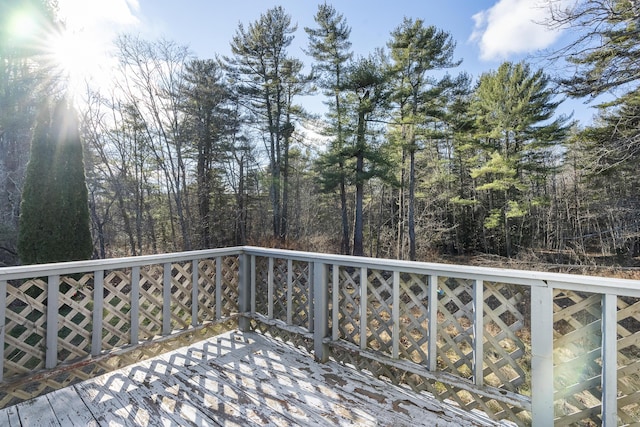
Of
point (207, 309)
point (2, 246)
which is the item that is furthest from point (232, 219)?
point (207, 309)

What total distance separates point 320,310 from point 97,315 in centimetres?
177

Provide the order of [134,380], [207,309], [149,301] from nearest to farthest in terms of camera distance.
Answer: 1. [134,380]
2. [149,301]
3. [207,309]

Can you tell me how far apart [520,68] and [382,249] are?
9.56 m

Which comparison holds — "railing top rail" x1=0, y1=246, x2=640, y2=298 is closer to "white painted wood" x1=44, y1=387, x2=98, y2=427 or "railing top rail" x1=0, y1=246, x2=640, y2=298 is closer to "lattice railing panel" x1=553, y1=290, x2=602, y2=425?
"lattice railing panel" x1=553, y1=290, x2=602, y2=425

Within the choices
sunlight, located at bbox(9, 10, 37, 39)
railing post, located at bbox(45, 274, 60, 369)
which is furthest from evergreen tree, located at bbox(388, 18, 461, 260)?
sunlight, located at bbox(9, 10, 37, 39)

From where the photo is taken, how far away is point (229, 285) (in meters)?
3.31

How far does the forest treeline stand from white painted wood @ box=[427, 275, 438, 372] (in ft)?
28.2

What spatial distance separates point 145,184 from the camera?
35.6 feet

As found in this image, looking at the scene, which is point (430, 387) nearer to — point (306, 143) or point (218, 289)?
point (218, 289)

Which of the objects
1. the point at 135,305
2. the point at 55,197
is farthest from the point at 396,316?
the point at 55,197

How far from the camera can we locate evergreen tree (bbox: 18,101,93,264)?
221 inches

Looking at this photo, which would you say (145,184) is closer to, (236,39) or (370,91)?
(236,39)

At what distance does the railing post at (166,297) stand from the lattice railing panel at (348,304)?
61.4 inches

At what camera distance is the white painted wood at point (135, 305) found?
2.48 m
